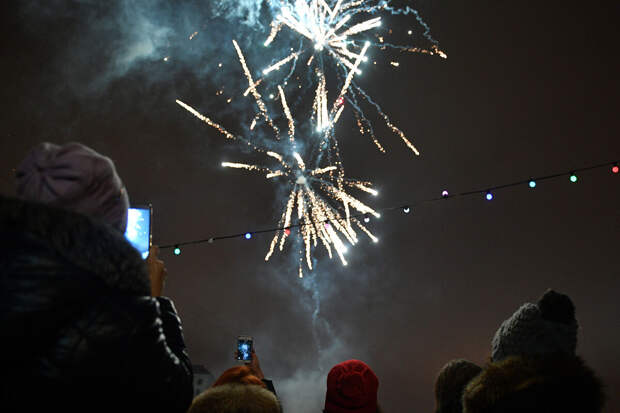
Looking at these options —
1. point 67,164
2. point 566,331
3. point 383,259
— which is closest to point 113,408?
point 67,164

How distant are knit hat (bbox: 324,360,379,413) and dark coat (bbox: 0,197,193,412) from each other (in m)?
1.31

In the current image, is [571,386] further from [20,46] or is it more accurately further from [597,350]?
[20,46]

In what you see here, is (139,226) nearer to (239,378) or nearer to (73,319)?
(239,378)

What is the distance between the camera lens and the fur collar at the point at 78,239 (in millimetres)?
909

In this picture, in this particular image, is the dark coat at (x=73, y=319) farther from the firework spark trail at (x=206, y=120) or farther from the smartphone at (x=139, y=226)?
the firework spark trail at (x=206, y=120)

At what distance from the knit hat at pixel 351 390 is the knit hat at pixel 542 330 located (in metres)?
0.80

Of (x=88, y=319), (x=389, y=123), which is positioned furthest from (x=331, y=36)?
(x=88, y=319)

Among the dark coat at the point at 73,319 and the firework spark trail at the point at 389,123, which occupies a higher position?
the firework spark trail at the point at 389,123

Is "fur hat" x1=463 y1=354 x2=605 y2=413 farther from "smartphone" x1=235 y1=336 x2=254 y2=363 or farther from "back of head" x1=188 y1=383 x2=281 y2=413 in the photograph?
"smartphone" x1=235 y1=336 x2=254 y2=363

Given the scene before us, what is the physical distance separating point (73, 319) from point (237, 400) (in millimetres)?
731

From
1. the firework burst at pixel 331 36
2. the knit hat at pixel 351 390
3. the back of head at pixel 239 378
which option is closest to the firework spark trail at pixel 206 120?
the firework burst at pixel 331 36

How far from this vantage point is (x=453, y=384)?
5.98 feet

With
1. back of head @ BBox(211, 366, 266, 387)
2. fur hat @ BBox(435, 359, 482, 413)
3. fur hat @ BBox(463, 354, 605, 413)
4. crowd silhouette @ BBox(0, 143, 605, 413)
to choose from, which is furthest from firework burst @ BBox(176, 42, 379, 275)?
crowd silhouette @ BBox(0, 143, 605, 413)

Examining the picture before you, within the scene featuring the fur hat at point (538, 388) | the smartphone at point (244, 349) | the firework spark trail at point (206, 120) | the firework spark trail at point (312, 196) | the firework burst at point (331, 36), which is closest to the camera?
the fur hat at point (538, 388)
